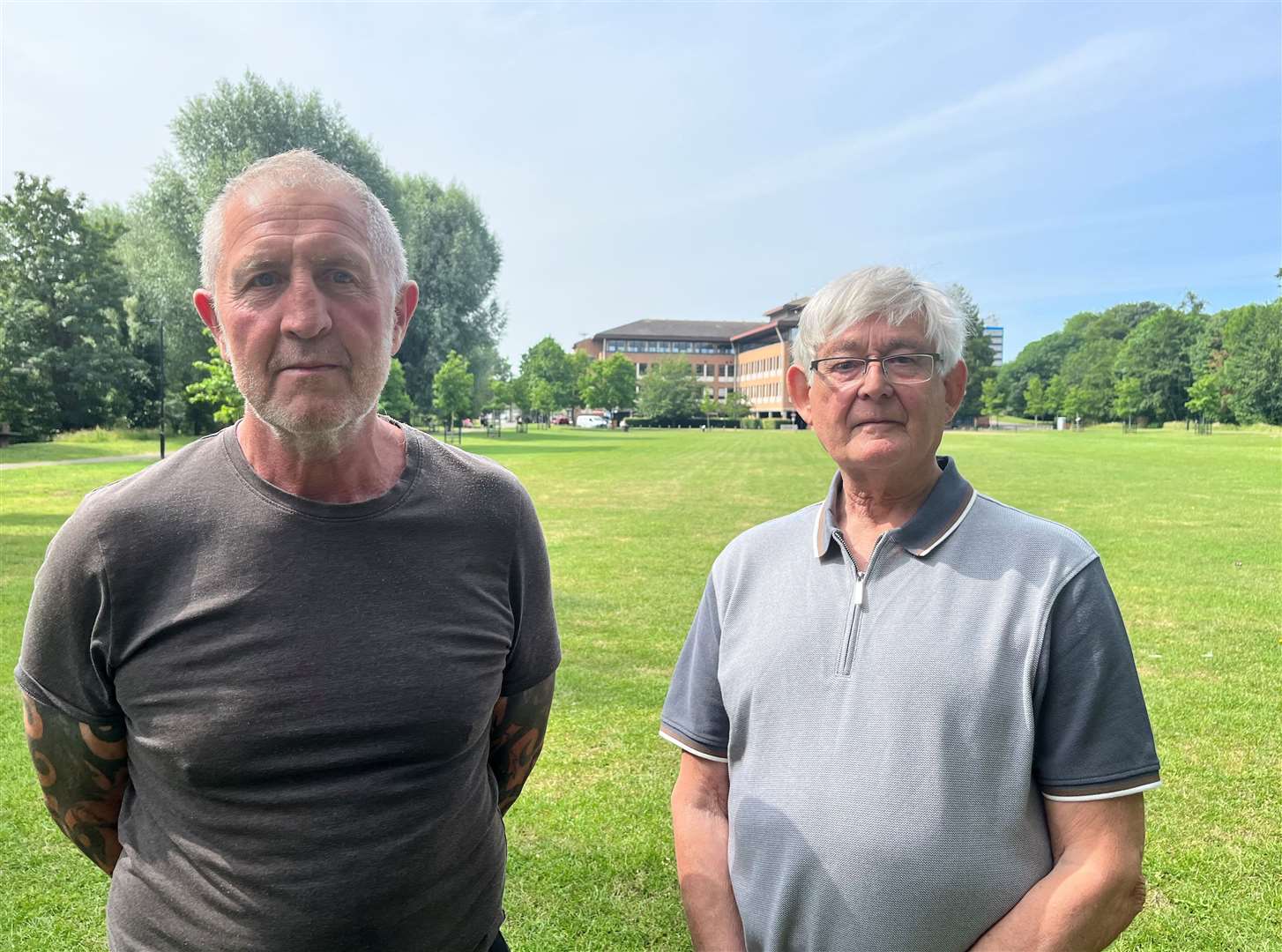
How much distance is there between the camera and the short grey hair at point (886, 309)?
1.91 meters

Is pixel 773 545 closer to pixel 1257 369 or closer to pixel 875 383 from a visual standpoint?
pixel 875 383

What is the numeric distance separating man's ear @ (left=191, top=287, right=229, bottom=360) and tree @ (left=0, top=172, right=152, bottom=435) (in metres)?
40.5

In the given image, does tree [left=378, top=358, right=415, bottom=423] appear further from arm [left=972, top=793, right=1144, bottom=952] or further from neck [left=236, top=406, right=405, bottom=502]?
arm [left=972, top=793, right=1144, bottom=952]

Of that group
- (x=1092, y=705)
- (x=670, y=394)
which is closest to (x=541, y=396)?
(x=670, y=394)

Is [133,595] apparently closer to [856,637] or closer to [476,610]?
[476,610]

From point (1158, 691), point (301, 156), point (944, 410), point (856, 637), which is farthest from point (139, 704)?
point (1158, 691)

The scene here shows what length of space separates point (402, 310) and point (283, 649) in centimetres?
82

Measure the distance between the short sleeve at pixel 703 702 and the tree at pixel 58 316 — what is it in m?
41.1

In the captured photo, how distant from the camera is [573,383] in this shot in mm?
92938

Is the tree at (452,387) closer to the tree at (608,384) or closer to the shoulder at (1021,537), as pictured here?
the shoulder at (1021,537)

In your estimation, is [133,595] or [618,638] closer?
[133,595]

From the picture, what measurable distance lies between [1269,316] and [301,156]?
8168 centimetres

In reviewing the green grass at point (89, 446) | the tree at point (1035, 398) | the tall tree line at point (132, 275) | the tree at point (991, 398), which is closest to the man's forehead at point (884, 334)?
the green grass at point (89, 446)

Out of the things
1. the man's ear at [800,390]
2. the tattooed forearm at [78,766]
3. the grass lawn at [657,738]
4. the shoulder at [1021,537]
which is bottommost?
the grass lawn at [657,738]
